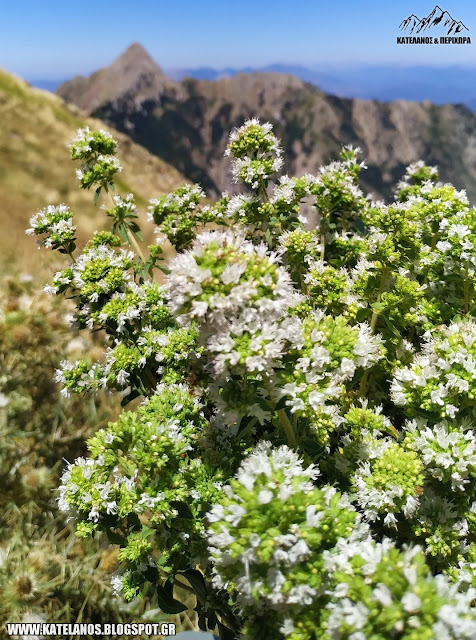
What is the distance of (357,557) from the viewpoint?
129 cm

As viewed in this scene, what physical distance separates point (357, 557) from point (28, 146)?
8.34 meters

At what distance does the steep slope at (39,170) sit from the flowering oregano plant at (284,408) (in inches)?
143

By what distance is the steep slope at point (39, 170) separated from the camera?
6.18 meters

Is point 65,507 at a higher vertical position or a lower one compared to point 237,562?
lower

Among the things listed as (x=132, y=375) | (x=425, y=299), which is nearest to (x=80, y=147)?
(x=132, y=375)

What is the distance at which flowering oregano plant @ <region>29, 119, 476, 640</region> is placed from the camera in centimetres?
134

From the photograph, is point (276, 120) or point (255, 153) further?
point (276, 120)

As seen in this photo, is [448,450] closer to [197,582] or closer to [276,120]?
[197,582]

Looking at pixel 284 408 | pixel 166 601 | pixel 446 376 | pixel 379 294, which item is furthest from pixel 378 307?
pixel 166 601

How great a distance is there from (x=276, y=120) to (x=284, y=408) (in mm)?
7209

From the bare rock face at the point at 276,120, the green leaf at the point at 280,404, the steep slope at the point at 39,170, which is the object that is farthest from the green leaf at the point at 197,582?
the bare rock face at the point at 276,120

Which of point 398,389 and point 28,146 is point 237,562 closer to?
point 398,389

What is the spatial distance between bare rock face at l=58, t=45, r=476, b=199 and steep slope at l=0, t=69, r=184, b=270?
0.93 m

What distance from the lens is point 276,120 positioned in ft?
26.2
